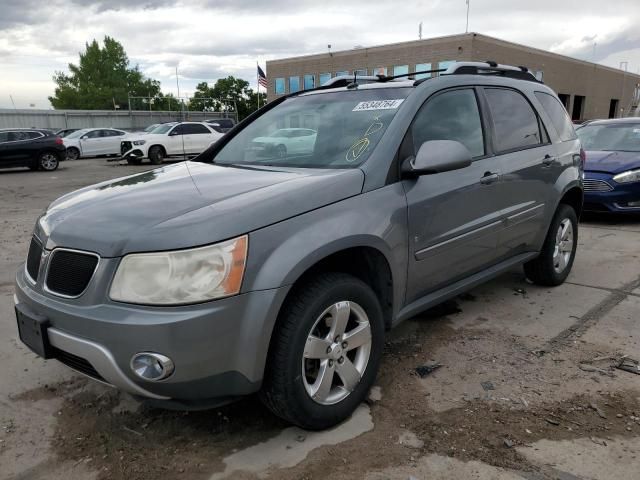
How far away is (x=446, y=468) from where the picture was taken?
239cm

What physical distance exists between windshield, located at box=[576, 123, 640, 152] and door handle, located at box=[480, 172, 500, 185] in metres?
5.77

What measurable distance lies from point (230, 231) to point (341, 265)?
2.64ft

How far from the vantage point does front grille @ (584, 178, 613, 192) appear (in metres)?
7.66

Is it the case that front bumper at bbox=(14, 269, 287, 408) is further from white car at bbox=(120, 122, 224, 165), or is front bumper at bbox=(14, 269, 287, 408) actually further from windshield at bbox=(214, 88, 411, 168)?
white car at bbox=(120, 122, 224, 165)

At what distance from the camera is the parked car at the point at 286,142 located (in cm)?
338

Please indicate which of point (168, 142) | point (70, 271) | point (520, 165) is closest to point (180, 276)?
point (70, 271)

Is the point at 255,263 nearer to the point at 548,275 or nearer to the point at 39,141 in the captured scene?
the point at 548,275

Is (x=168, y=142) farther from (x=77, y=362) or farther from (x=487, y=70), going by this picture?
(x=77, y=362)

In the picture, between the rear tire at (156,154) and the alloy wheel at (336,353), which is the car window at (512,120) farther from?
the rear tire at (156,154)

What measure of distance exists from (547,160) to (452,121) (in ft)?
4.16

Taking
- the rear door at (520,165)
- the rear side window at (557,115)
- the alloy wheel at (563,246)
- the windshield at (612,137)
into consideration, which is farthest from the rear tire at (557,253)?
the windshield at (612,137)

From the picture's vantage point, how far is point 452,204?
3.31m

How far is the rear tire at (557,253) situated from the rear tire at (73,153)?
76.3ft

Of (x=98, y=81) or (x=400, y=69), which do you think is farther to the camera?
(x=98, y=81)
